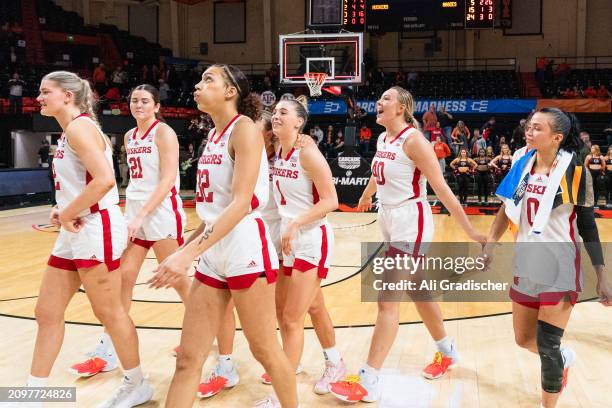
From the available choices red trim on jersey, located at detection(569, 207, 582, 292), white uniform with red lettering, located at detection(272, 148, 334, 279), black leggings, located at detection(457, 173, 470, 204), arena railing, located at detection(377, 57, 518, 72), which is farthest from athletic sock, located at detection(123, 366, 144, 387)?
arena railing, located at detection(377, 57, 518, 72)

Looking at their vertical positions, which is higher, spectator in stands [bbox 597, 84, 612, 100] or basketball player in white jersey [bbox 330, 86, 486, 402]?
spectator in stands [bbox 597, 84, 612, 100]

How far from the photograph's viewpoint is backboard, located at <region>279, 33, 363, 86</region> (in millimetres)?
14227

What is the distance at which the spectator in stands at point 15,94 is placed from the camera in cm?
1914

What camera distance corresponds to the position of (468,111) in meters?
20.0

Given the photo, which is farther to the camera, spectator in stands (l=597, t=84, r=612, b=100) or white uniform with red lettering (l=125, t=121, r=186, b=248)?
spectator in stands (l=597, t=84, r=612, b=100)

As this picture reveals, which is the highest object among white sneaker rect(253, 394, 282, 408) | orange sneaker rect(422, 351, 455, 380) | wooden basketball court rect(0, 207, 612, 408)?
white sneaker rect(253, 394, 282, 408)

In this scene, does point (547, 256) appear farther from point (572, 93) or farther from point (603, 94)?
point (572, 93)

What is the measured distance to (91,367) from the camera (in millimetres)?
4121

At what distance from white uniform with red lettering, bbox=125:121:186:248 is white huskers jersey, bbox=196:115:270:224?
1.57 m

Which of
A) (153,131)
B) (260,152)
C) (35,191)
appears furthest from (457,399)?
(35,191)

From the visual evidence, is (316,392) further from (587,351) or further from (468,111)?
(468,111)

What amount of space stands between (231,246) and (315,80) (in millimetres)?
12232

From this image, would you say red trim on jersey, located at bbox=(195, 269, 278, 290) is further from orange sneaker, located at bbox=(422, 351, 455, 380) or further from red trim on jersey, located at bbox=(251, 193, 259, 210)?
orange sneaker, located at bbox=(422, 351, 455, 380)

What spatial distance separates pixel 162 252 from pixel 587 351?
121 inches
